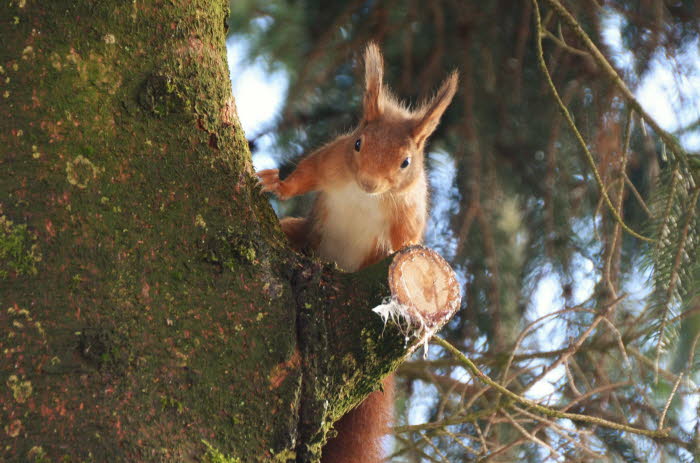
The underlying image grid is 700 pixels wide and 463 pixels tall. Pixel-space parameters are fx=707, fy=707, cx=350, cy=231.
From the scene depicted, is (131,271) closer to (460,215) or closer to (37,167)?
(37,167)

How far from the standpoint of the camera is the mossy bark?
2.50 ft

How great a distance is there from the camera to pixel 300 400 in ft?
2.93

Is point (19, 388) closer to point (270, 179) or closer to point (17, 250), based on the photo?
point (17, 250)

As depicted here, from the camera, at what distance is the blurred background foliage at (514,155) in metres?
1.79

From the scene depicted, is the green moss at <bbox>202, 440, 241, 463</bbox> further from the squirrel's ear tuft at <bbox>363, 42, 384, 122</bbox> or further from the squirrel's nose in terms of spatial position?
the squirrel's ear tuft at <bbox>363, 42, 384, 122</bbox>

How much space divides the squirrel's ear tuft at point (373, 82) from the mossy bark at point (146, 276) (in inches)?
21.0

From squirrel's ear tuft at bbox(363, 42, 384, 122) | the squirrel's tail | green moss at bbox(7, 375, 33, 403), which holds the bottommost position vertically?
green moss at bbox(7, 375, 33, 403)

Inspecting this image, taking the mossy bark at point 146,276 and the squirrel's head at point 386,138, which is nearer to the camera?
the mossy bark at point 146,276

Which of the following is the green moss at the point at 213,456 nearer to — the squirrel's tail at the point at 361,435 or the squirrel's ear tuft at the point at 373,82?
the squirrel's tail at the point at 361,435

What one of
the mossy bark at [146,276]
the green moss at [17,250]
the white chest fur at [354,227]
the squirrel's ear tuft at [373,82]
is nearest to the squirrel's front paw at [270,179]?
the white chest fur at [354,227]

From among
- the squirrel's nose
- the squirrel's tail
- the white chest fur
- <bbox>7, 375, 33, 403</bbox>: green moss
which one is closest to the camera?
<bbox>7, 375, 33, 403</bbox>: green moss

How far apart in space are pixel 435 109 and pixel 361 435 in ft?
2.26

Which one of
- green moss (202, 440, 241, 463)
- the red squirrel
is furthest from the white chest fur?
green moss (202, 440, 241, 463)

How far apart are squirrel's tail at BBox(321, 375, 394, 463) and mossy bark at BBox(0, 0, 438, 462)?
0.24m
